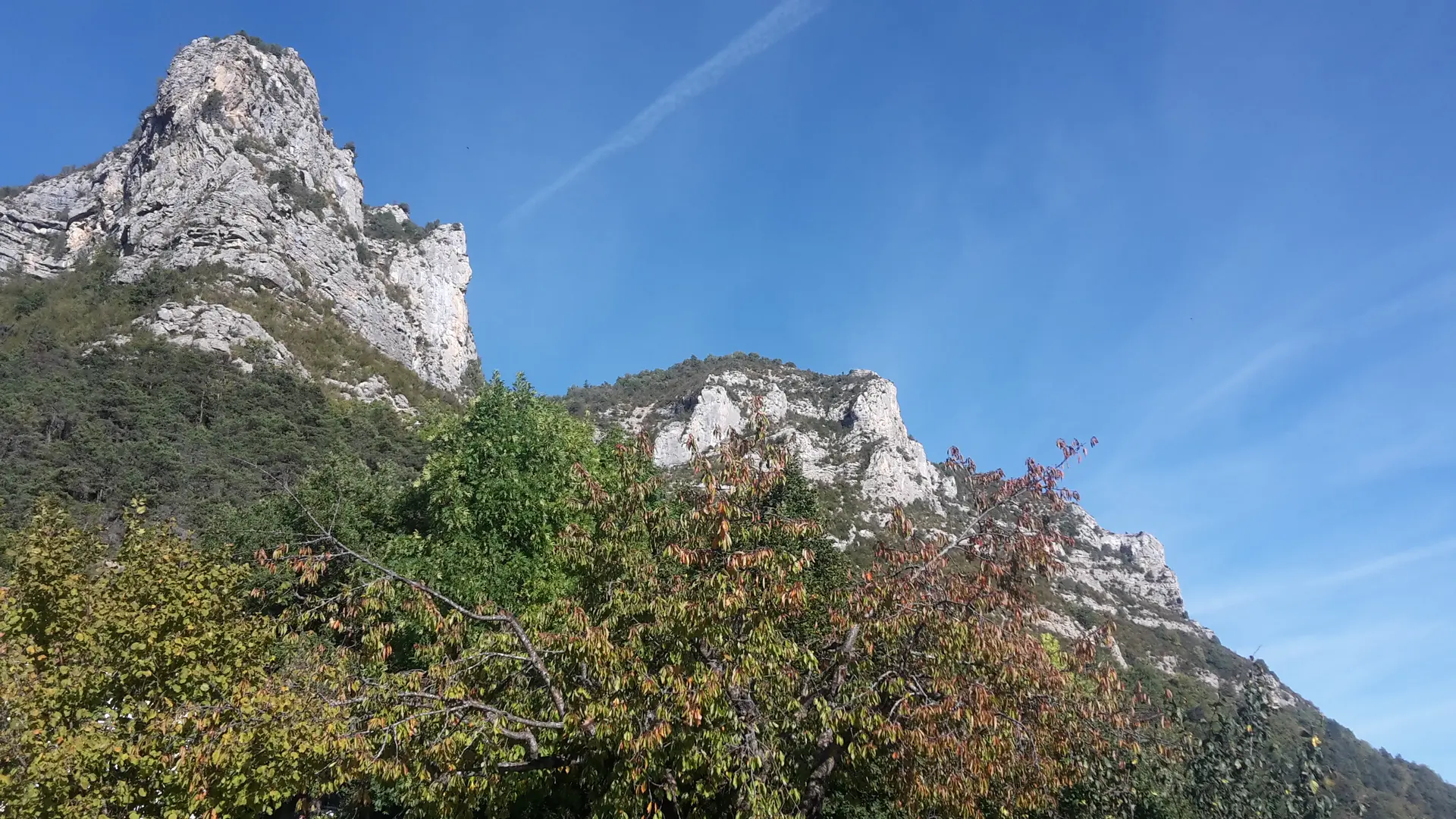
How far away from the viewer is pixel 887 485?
89438 mm

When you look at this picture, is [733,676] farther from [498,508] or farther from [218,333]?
[218,333]

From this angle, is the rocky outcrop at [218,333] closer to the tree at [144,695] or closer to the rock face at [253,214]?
the rock face at [253,214]

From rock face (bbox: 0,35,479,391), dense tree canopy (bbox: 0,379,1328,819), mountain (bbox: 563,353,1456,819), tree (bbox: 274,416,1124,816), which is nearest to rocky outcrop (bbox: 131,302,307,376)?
rock face (bbox: 0,35,479,391)

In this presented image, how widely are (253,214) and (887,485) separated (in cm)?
7113

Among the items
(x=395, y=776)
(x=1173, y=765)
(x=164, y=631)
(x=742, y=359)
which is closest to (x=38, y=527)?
(x=164, y=631)

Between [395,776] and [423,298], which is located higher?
[423,298]

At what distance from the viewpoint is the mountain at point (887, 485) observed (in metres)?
73.1

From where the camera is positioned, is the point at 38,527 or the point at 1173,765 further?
the point at 1173,765

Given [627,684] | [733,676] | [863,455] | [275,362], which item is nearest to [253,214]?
[275,362]

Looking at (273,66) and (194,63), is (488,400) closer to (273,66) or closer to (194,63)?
(194,63)

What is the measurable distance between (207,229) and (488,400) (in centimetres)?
6077

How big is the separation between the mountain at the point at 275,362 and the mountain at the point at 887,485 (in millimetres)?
542

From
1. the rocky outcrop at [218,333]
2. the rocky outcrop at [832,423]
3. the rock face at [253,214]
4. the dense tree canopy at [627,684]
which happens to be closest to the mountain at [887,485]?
the rocky outcrop at [832,423]

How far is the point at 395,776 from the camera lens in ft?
22.3
